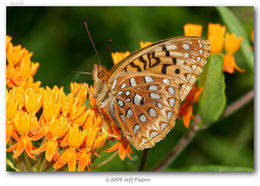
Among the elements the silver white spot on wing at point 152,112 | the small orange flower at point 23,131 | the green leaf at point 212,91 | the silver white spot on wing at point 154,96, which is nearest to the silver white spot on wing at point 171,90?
the silver white spot on wing at point 154,96

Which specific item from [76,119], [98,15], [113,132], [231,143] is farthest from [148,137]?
[98,15]

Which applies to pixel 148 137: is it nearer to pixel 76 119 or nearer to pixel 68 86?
pixel 76 119

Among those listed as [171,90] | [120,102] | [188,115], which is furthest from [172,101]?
[188,115]

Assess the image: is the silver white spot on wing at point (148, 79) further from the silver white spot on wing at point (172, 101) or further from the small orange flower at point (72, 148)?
the small orange flower at point (72, 148)

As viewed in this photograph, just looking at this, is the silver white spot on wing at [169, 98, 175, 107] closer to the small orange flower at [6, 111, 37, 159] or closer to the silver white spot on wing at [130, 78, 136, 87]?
the silver white spot on wing at [130, 78, 136, 87]

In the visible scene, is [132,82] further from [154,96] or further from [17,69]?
[17,69]

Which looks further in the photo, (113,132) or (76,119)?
(113,132)
